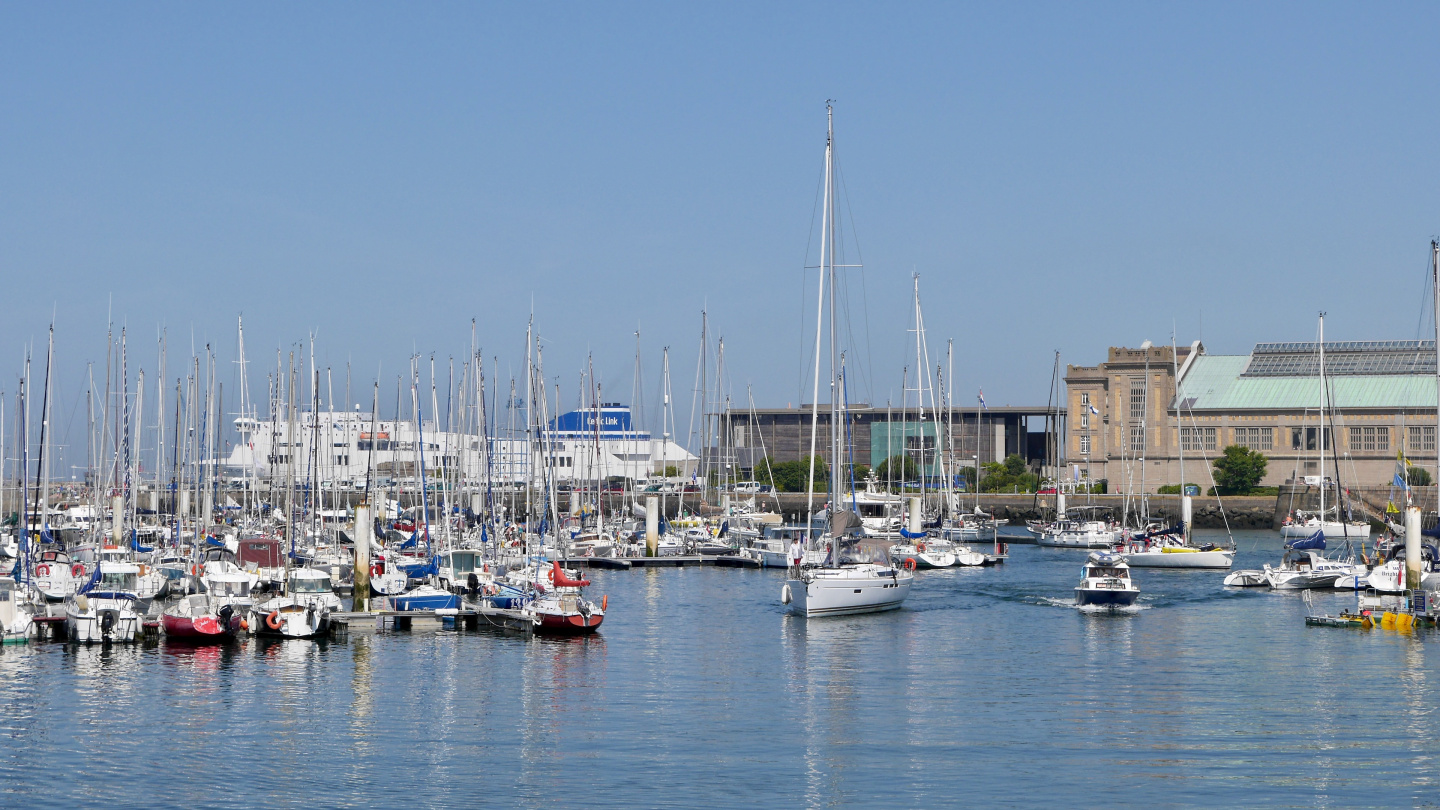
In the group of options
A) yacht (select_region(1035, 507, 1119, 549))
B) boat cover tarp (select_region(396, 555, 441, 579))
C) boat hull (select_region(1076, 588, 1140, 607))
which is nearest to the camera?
boat hull (select_region(1076, 588, 1140, 607))

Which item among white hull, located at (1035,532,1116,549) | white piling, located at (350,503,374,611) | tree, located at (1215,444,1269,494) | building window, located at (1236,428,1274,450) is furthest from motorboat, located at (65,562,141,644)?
building window, located at (1236,428,1274,450)

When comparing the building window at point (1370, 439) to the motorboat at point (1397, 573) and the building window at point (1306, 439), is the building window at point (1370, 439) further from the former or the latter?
the motorboat at point (1397, 573)

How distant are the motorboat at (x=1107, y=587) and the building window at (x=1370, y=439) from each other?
382 feet

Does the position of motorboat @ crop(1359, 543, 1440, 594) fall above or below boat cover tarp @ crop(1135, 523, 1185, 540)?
below

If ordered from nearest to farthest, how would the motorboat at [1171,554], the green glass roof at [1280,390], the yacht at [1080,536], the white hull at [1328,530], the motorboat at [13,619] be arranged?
the motorboat at [13,619] < the motorboat at [1171,554] < the yacht at [1080,536] < the white hull at [1328,530] < the green glass roof at [1280,390]

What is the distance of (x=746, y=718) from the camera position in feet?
145

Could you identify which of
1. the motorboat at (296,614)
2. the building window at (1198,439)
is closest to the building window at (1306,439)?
the building window at (1198,439)

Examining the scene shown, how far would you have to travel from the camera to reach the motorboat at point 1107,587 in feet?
233

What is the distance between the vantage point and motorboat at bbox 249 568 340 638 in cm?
5853

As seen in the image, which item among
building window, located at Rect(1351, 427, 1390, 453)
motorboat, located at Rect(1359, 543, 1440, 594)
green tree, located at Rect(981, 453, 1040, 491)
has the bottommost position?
motorboat, located at Rect(1359, 543, 1440, 594)

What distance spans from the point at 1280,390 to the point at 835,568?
13398 cm

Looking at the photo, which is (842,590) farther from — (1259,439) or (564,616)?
(1259,439)

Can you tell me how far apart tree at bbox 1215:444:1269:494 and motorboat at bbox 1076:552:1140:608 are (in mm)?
105568

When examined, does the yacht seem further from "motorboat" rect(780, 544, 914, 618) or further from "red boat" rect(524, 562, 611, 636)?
"red boat" rect(524, 562, 611, 636)
